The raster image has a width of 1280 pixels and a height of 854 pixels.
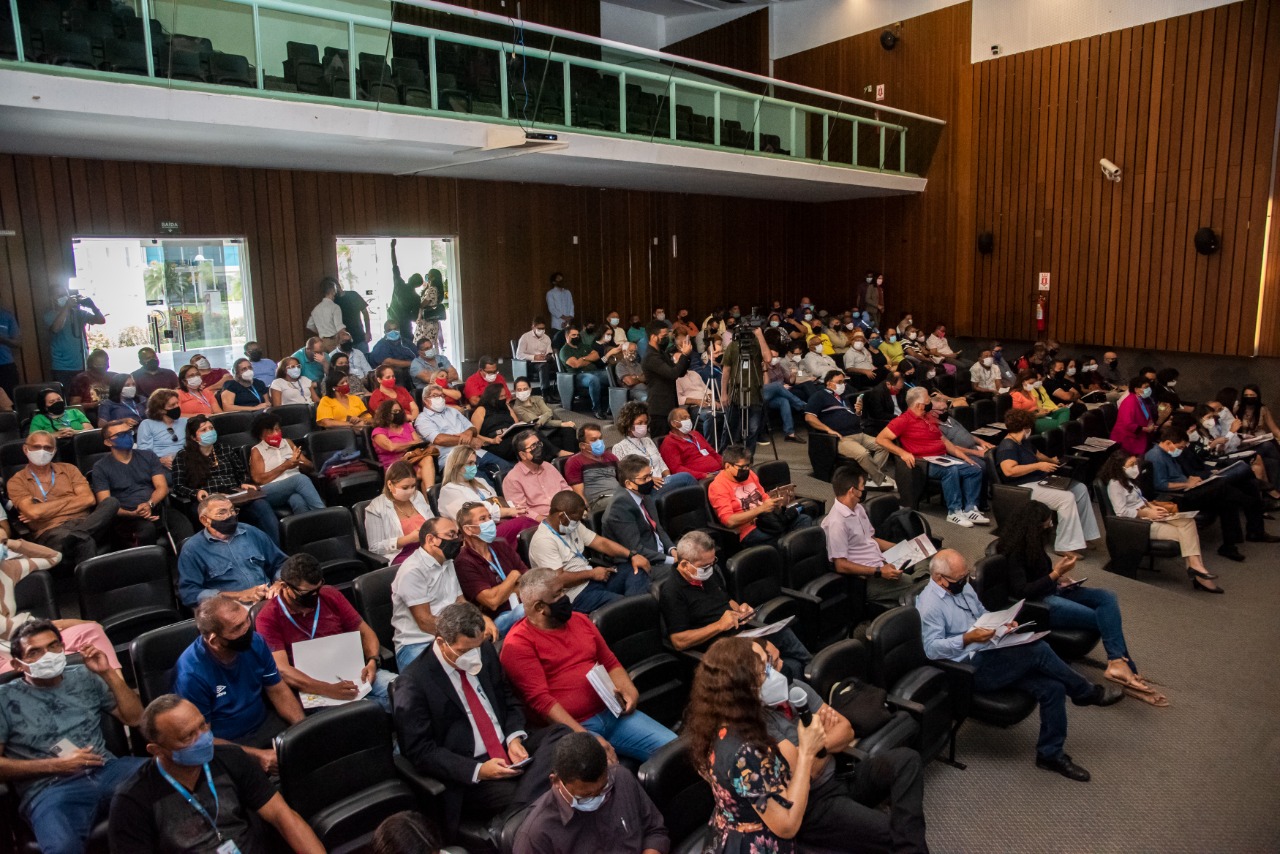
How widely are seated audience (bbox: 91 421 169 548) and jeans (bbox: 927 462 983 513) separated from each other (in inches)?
243

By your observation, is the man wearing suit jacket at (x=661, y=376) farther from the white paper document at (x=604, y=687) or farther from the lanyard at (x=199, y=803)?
the lanyard at (x=199, y=803)

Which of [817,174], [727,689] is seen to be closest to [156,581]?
[727,689]

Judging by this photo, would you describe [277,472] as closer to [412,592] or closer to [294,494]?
[294,494]

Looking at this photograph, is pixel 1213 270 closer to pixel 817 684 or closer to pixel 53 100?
pixel 817 684

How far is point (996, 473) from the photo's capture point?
7.62 meters

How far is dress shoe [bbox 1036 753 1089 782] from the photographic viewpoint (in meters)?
4.27

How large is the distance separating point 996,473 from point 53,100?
26.1ft

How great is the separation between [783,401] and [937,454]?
110 inches

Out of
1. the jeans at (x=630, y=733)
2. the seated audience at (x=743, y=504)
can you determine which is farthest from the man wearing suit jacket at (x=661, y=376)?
the jeans at (x=630, y=733)

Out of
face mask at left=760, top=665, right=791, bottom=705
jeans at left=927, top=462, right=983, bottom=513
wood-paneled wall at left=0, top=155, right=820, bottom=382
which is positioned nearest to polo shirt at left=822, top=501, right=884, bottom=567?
face mask at left=760, top=665, right=791, bottom=705

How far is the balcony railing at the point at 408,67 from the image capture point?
7.07m

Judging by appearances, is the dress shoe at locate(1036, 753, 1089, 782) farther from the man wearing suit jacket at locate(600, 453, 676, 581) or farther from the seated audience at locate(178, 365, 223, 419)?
the seated audience at locate(178, 365, 223, 419)

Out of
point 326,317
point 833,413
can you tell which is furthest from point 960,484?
point 326,317

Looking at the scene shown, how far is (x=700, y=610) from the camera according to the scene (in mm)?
4477
